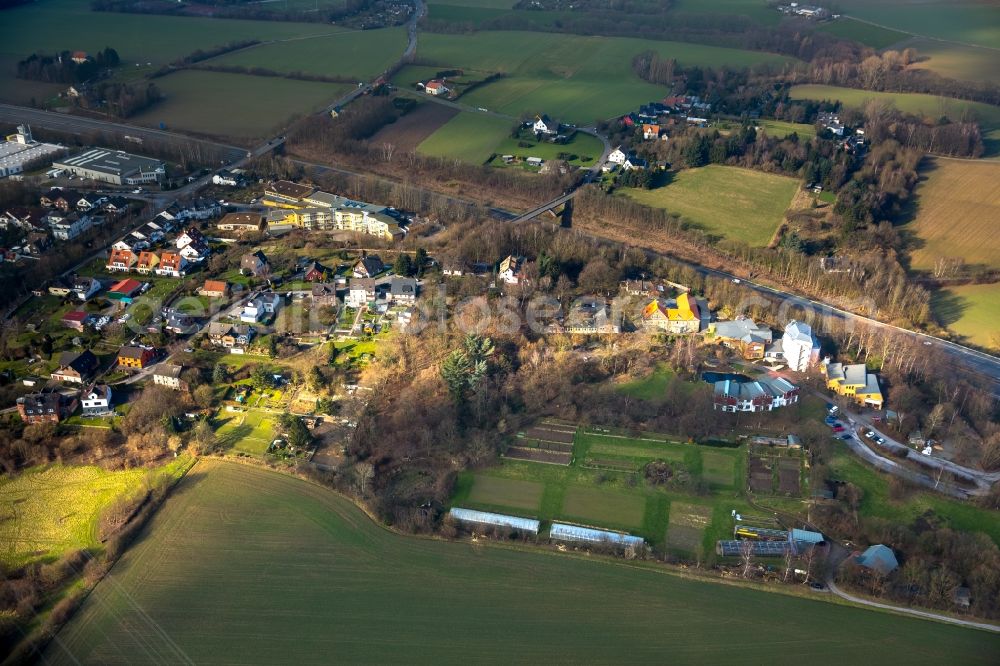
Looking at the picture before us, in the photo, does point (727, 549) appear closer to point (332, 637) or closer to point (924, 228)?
point (332, 637)

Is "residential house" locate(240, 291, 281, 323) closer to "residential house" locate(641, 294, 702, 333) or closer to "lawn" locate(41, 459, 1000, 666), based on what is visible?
"lawn" locate(41, 459, 1000, 666)

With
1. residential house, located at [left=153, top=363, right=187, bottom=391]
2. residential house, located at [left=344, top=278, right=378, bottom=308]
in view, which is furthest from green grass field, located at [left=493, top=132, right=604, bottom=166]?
residential house, located at [left=153, top=363, right=187, bottom=391]

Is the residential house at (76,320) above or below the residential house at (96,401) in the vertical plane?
above

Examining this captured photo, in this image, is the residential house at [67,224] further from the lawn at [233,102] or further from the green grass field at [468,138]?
the green grass field at [468,138]

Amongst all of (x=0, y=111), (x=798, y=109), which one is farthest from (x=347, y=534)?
(x=0, y=111)

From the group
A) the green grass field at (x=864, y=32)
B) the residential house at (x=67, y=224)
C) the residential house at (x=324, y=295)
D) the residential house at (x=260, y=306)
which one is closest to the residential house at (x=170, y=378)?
the residential house at (x=260, y=306)

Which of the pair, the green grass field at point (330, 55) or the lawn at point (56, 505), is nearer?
the lawn at point (56, 505)
